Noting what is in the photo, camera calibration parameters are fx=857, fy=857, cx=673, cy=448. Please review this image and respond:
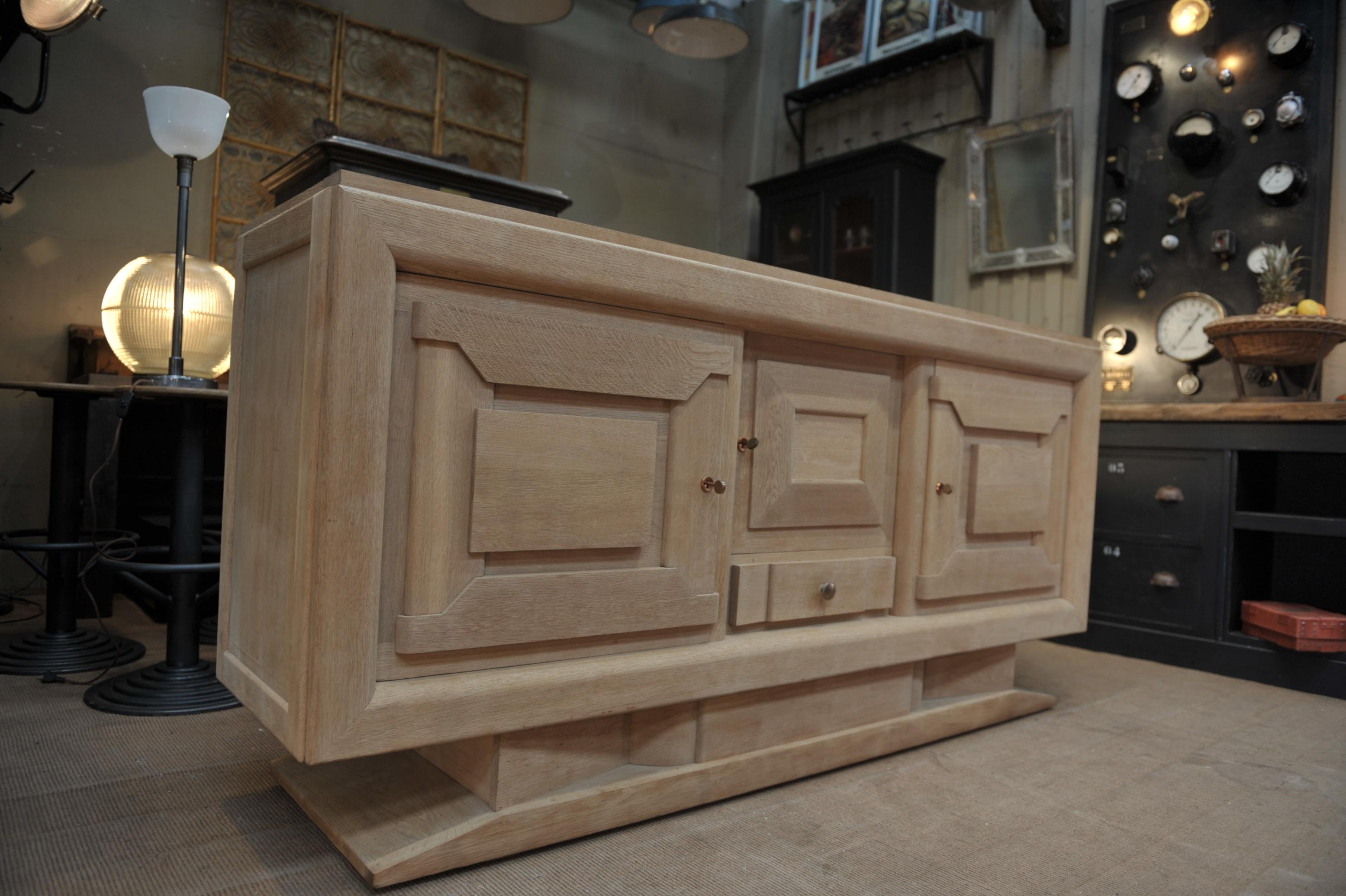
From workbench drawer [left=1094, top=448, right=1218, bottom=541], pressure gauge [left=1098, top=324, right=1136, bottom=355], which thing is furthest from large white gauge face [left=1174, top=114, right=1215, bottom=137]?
workbench drawer [left=1094, top=448, right=1218, bottom=541]

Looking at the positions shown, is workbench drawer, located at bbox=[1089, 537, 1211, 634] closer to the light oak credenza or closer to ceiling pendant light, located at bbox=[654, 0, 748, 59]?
the light oak credenza

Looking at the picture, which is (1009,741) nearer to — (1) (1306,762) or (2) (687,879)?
(1) (1306,762)

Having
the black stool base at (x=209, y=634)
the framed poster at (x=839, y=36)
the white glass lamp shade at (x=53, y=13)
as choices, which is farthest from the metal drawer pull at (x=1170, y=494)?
the white glass lamp shade at (x=53, y=13)

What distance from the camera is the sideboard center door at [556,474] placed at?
98 centimetres

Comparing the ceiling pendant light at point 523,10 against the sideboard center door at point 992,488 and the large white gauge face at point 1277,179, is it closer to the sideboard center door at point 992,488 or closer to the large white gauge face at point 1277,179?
the large white gauge face at point 1277,179

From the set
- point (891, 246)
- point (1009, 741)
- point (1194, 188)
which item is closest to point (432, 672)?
point (1009, 741)

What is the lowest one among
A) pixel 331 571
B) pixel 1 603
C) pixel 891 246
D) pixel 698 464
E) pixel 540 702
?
pixel 1 603

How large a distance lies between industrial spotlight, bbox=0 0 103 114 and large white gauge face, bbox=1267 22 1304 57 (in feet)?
12.2

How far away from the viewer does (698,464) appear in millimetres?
1212

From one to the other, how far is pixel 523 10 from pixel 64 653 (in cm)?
300

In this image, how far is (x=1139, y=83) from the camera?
3.26 m

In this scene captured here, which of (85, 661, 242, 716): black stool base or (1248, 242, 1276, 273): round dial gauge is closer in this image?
(85, 661, 242, 716): black stool base

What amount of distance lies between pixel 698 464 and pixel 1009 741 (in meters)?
0.96

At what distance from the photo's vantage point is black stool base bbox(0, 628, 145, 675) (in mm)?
1893
